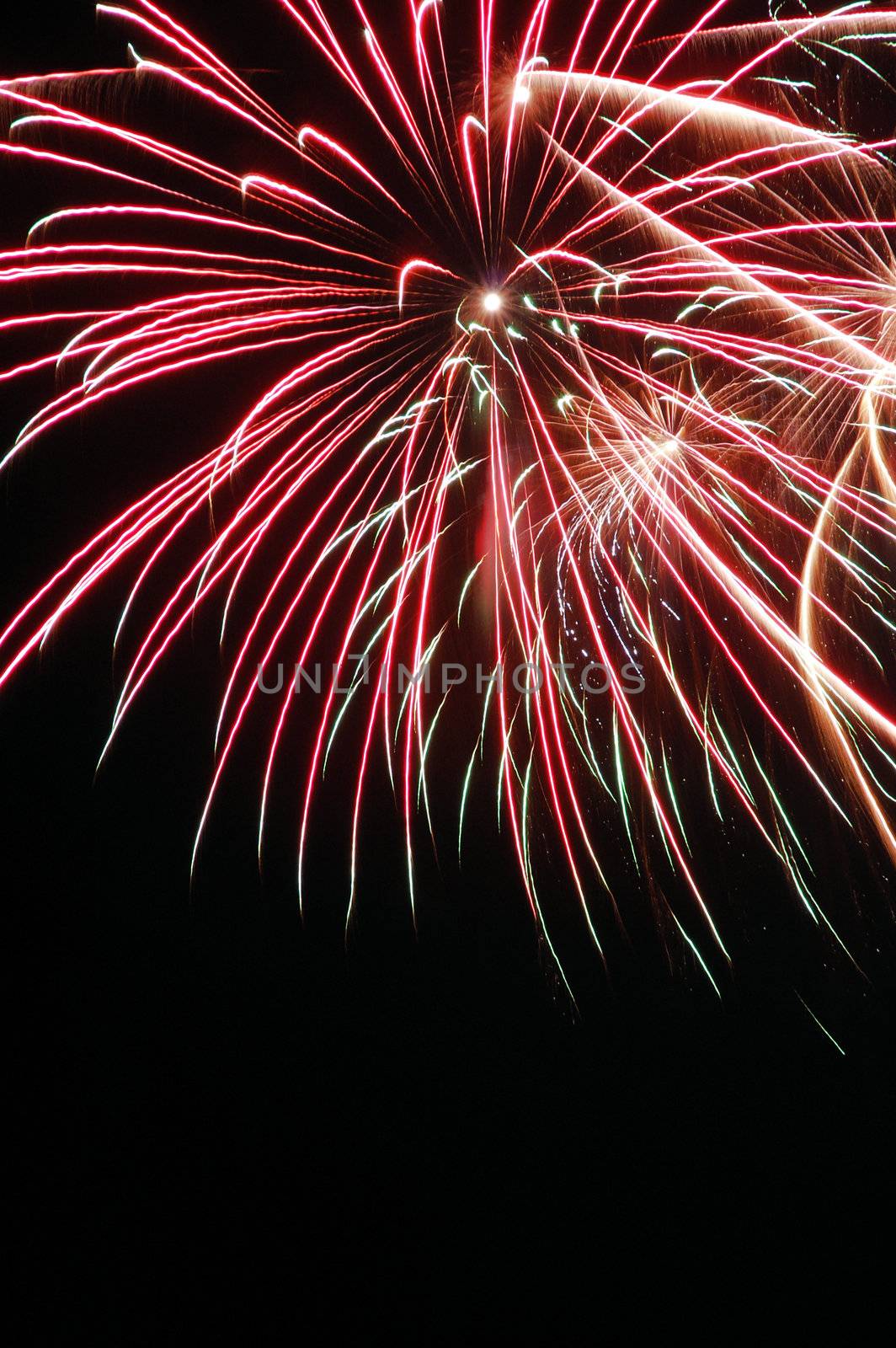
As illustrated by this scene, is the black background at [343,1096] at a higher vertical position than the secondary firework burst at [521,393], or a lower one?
lower

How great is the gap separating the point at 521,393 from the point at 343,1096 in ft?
13.6

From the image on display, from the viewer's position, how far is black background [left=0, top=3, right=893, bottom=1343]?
4395 millimetres

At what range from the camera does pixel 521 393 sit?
179 inches

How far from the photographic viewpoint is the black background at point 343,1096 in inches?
173

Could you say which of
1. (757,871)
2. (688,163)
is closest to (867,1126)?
(757,871)

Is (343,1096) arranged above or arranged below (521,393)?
below

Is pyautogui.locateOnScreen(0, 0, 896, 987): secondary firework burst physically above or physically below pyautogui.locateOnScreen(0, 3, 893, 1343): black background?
above

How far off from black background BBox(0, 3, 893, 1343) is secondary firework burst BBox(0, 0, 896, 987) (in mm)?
392

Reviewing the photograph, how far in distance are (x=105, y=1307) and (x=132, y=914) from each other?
74.3 inches

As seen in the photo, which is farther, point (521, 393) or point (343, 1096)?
point (343, 1096)

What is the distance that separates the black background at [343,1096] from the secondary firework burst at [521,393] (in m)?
0.39

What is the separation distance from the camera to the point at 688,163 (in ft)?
13.7

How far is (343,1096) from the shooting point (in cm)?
502

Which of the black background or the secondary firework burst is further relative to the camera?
the black background
